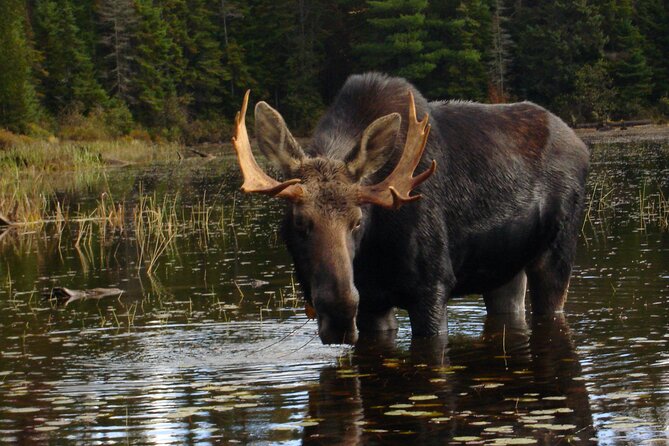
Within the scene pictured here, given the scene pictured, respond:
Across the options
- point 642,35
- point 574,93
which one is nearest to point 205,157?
point 574,93

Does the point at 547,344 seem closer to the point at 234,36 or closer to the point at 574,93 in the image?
the point at 574,93

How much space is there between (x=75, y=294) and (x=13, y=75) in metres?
41.3

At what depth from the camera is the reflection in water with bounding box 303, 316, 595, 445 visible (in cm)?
678

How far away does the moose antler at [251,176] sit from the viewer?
8.00 m

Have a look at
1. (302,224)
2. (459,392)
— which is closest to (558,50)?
(302,224)

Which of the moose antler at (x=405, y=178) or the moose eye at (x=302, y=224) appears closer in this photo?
the moose eye at (x=302, y=224)

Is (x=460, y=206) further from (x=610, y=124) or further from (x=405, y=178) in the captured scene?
(x=610, y=124)

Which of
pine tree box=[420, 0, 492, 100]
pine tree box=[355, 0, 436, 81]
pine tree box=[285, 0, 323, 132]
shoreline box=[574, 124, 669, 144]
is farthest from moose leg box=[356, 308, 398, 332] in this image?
pine tree box=[285, 0, 323, 132]

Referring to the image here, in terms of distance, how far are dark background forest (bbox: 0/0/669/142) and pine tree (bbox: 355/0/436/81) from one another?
0.32 feet

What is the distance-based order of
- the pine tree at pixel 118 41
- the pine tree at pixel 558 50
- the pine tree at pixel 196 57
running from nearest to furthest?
the pine tree at pixel 558 50, the pine tree at pixel 118 41, the pine tree at pixel 196 57

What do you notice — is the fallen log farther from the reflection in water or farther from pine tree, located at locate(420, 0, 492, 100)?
the reflection in water

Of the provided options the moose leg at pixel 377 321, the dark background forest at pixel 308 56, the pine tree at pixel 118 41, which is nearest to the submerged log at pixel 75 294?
the moose leg at pixel 377 321

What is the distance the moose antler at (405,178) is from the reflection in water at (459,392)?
122cm

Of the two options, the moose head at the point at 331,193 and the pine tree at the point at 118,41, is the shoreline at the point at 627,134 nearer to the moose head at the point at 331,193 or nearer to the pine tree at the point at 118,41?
the pine tree at the point at 118,41
